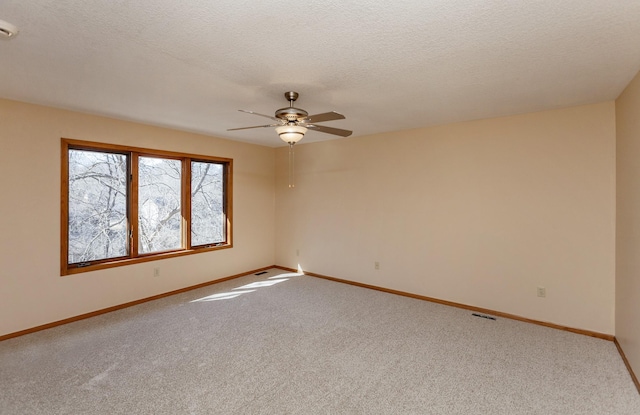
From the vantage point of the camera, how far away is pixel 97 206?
386 centimetres

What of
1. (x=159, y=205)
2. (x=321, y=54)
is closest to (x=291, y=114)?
(x=321, y=54)

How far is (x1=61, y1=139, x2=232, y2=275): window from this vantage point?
3656 mm

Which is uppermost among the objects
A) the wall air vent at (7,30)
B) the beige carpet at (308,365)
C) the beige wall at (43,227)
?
the wall air vent at (7,30)

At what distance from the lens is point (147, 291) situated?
4.23 m

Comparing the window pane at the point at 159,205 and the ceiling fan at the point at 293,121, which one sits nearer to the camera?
the ceiling fan at the point at 293,121

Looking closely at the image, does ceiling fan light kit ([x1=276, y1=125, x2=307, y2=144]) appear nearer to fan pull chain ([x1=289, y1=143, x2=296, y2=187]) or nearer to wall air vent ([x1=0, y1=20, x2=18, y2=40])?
wall air vent ([x1=0, y1=20, x2=18, y2=40])

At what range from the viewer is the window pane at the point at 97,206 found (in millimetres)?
3652

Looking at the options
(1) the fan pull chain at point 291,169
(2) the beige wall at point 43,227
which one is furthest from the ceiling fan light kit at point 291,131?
(1) the fan pull chain at point 291,169

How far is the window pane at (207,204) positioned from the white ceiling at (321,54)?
1695mm

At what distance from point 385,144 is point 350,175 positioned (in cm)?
76

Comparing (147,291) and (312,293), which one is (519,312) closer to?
(312,293)

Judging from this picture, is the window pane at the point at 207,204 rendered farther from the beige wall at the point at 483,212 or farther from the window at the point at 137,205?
the beige wall at the point at 483,212

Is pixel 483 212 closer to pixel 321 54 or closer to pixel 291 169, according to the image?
pixel 321 54

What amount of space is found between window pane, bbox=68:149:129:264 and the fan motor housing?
2.65m
